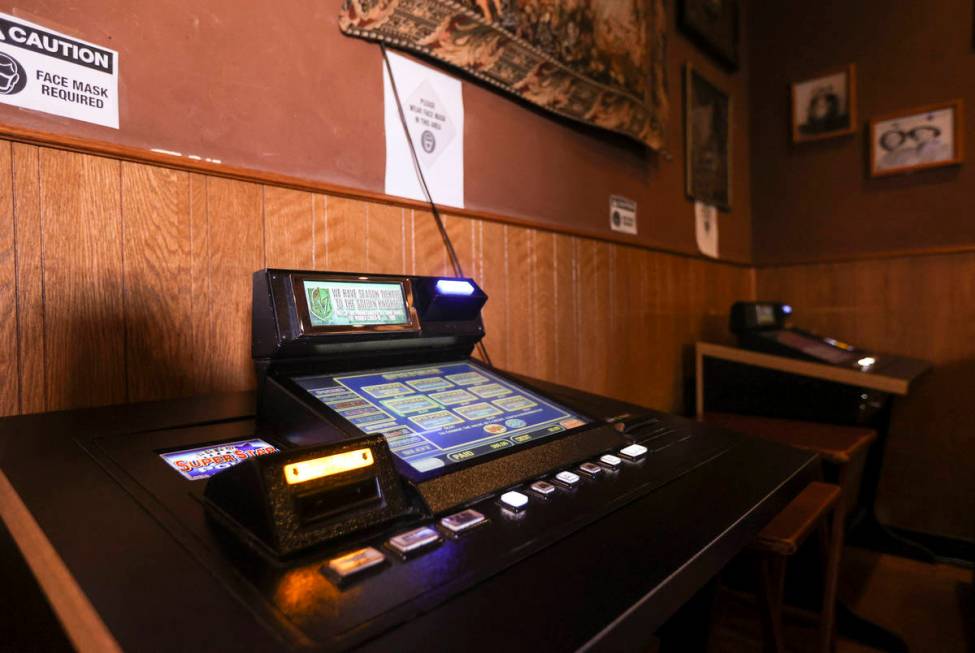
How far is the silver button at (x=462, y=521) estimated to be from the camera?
0.45 meters

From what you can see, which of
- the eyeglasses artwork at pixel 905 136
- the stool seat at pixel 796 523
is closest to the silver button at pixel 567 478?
the stool seat at pixel 796 523

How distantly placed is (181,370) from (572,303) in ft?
3.67

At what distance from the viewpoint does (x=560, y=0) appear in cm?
147

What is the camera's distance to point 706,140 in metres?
2.53

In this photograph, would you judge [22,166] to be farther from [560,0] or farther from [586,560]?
[560,0]

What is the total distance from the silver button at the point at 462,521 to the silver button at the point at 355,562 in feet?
0.23

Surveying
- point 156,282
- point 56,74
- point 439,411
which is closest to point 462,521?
point 439,411

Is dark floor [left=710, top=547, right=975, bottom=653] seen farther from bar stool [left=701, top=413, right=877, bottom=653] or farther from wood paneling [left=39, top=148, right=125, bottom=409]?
wood paneling [left=39, top=148, right=125, bottom=409]

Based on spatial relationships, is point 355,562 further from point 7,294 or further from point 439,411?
point 7,294

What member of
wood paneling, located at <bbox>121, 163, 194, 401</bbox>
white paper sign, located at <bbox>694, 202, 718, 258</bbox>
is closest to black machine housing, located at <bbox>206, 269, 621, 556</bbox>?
wood paneling, located at <bbox>121, 163, 194, 401</bbox>

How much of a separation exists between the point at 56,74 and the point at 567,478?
2.81 feet

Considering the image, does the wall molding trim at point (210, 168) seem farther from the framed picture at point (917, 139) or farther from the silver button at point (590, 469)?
the framed picture at point (917, 139)

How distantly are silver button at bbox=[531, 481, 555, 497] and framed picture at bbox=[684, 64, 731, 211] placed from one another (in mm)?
2102

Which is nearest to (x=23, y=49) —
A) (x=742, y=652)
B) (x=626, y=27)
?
(x=626, y=27)
